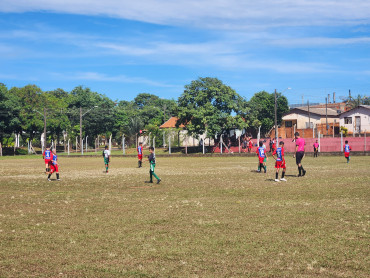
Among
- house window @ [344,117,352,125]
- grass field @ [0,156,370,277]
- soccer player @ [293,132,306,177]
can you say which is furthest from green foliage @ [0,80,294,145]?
grass field @ [0,156,370,277]

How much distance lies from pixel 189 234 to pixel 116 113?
93264mm

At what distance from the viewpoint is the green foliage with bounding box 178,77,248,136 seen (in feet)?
202

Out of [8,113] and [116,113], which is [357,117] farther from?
[8,113]

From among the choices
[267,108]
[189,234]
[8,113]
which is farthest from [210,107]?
[189,234]

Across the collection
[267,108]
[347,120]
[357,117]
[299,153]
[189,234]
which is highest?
[267,108]

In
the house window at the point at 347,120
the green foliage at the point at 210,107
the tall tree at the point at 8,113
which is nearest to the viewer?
the green foliage at the point at 210,107

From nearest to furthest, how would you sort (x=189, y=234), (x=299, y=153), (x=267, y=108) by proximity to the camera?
(x=189, y=234), (x=299, y=153), (x=267, y=108)

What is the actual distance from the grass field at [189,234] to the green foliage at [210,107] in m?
46.6

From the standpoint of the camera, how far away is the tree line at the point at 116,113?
2477 inches

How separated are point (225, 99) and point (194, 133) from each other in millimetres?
6674

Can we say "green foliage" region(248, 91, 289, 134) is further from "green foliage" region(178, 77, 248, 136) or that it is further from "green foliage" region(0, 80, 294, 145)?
"green foliage" region(178, 77, 248, 136)

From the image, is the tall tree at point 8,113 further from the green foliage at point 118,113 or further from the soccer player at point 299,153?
the soccer player at point 299,153

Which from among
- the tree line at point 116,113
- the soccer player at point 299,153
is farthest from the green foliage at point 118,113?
the soccer player at point 299,153

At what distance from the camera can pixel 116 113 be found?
100 m
